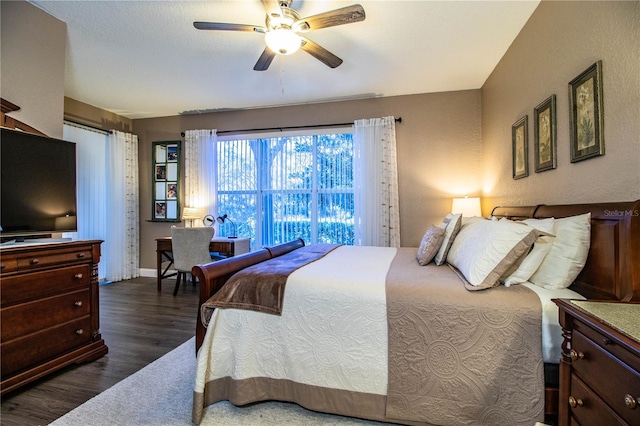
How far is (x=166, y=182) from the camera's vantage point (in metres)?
4.85

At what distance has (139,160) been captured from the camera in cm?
493

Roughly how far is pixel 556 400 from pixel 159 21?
357 centimetres

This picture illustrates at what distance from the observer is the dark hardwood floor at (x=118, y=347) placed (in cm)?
164

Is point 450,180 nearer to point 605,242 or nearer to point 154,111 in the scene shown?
point 605,242

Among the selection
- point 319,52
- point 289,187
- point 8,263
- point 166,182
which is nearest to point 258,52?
point 319,52

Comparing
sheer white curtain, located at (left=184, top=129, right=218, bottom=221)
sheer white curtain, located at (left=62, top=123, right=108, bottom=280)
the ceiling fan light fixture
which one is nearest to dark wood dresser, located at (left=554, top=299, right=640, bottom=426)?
the ceiling fan light fixture

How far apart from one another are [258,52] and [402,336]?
2842 millimetres

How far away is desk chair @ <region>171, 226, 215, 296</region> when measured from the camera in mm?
3621

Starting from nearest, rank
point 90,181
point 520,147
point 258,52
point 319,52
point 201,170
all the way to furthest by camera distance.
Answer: point 319,52 → point 520,147 → point 258,52 → point 90,181 → point 201,170

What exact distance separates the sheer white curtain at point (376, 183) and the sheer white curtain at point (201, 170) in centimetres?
224

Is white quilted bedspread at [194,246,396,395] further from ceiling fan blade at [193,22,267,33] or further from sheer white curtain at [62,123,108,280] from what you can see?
sheer white curtain at [62,123,108,280]

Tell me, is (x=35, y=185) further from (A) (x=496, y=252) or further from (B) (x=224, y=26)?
(A) (x=496, y=252)

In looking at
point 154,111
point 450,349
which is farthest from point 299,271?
point 154,111

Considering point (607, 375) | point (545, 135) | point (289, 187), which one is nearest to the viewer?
point (607, 375)
